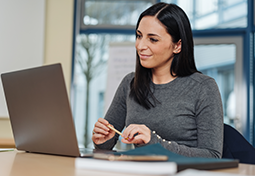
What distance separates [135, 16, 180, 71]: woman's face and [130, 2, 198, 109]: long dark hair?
25 millimetres

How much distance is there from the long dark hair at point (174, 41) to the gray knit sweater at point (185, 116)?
0.03 m

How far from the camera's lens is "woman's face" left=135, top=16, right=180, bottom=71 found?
1.33 m

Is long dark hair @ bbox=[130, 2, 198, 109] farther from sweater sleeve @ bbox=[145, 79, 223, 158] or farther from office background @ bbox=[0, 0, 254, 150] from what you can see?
office background @ bbox=[0, 0, 254, 150]

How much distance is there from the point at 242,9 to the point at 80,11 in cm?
195

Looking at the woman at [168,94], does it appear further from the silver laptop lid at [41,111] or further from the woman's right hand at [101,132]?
the silver laptop lid at [41,111]

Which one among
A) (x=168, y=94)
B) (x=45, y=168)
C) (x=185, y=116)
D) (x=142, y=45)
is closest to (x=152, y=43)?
(x=142, y=45)

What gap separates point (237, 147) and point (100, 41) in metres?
3.02

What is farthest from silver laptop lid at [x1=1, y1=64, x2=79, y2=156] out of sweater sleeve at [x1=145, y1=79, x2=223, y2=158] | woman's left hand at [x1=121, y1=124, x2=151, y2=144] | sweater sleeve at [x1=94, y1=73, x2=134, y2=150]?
sweater sleeve at [x1=94, y1=73, x2=134, y2=150]

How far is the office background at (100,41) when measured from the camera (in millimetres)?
3486

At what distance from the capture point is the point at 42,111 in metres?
0.93

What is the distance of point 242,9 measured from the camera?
3619 millimetres

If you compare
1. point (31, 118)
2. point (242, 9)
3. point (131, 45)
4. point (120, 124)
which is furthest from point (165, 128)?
point (242, 9)

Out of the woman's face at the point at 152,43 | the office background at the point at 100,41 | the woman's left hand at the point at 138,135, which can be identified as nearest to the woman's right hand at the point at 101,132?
the woman's left hand at the point at 138,135

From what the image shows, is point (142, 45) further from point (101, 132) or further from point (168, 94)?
point (101, 132)
